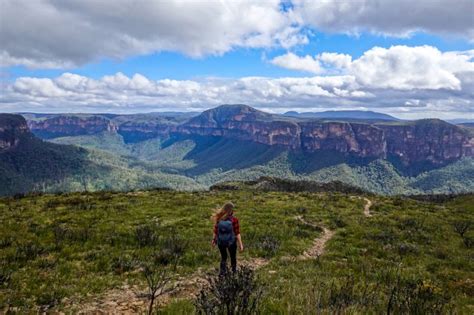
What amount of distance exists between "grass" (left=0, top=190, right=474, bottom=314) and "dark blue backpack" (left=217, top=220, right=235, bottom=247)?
1.70 meters

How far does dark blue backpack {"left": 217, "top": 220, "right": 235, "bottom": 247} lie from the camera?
38.2 feet

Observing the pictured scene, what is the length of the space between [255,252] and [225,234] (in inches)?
185

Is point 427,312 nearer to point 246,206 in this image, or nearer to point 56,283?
point 56,283

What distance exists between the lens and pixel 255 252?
625 inches

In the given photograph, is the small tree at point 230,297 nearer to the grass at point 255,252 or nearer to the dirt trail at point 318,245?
the grass at point 255,252

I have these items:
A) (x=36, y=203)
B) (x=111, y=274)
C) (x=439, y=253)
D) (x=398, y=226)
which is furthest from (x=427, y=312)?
(x=36, y=203)

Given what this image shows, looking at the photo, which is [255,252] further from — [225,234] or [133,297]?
[133,297]

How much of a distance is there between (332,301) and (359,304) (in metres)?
0.64

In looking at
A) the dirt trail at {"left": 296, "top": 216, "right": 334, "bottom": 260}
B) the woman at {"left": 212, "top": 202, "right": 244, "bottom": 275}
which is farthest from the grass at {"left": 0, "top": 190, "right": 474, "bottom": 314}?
the woman at {"left": 212, "top": 202, "right": 244, "bottom": 275}

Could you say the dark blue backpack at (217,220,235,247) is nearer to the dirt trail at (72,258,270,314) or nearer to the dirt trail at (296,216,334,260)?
the dirt trail at (72,258,270,314)

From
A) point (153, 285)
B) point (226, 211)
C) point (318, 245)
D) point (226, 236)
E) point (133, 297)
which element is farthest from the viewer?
point (318, 245)

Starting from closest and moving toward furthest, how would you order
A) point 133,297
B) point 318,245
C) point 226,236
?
point 133,297, point 226,236, point 318,245

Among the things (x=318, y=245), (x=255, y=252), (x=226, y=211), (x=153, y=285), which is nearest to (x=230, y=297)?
(x=153, y=285)

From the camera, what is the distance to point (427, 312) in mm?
6805
